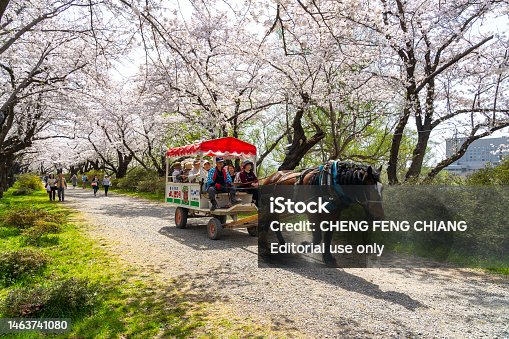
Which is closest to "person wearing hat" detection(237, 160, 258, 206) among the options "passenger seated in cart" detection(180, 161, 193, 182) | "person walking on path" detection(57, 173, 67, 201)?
"passenger seated in cart" detection(180, 161, 193, 182)

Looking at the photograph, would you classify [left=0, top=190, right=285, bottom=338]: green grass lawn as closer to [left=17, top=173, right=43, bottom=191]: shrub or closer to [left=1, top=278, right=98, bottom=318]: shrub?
[left=1, top=278, right=98, bottom=318]: shrub

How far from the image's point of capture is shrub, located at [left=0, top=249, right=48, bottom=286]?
6.06 meters

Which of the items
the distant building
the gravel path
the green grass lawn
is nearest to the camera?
the green grass lawn

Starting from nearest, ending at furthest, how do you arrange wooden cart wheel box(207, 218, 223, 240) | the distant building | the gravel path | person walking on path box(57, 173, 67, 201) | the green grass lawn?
the green grass lawn
the gravel path
wooden cart wheel box(207, 218, 223, 240)
the distant building
person walking on path box(57, 173, 67, 201)

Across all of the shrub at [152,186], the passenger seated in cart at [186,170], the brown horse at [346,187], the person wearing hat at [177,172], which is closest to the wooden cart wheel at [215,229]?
the passenger seated in cart at [186,170]

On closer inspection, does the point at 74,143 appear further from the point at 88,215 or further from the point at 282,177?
the point at 282,177

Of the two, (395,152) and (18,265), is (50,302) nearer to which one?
(18,265)

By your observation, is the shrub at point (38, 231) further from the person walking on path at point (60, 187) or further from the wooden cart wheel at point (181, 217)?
the person walking on path at point (60, 187)

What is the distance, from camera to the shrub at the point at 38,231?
901cm

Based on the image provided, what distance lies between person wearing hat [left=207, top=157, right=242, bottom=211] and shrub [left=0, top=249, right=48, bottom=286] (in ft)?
12.8

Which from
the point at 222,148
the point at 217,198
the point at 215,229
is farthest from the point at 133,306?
the point at 222,148

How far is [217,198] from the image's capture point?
952 cm

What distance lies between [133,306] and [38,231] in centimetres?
633

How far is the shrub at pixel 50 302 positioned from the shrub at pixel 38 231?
16.0ft
